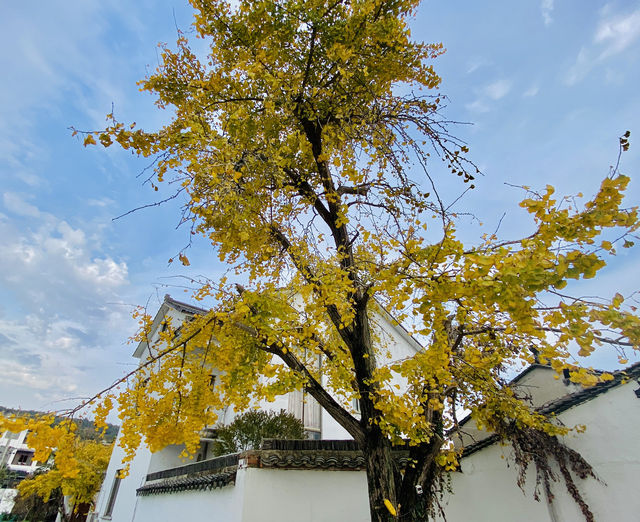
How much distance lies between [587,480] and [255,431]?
252 inches

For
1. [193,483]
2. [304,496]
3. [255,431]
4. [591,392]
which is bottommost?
[304,496]

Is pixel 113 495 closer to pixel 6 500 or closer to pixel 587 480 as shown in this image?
pixel 587 480

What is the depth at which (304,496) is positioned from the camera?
5.71 meters

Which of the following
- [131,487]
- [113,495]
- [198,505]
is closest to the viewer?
[198,505]

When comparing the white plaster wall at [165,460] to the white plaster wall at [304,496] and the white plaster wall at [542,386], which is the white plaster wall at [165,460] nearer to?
the white plaster wall at [304,496]

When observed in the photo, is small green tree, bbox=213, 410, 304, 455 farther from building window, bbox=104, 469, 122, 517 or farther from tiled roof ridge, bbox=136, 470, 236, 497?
building window, bbox=104, 469, 122, 517

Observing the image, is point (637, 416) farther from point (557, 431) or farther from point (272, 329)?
point (272, 329)

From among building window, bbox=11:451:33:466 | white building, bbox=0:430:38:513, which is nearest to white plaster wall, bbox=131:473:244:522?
white building, bbox=0:430:38:513

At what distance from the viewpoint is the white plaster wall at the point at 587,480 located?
5328 mm

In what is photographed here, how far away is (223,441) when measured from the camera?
7.96 metres

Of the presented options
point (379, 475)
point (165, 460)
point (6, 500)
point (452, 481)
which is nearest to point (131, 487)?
point (165, 460)

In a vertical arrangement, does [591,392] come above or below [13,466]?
below

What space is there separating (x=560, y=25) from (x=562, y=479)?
780 cm

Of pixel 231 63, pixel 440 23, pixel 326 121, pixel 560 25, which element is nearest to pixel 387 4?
pixel 440 23
